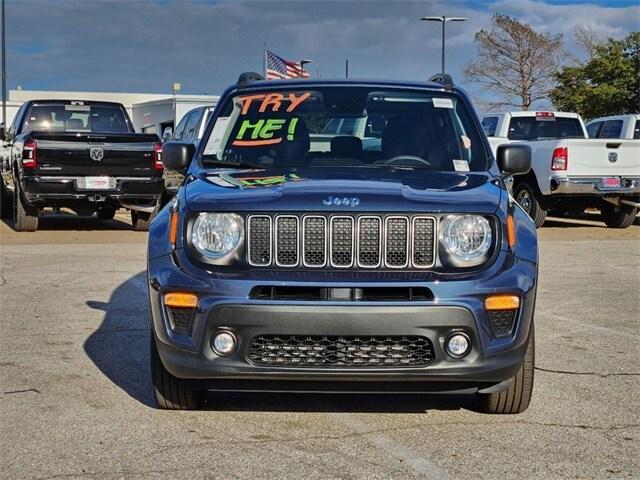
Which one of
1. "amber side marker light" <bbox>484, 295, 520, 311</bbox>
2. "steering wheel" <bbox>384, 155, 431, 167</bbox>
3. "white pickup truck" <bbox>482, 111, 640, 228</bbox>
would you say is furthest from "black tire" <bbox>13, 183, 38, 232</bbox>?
→ "amber side marker light" <bbox>484, 295, 520, 311</bbox>

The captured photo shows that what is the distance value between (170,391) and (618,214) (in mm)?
13580

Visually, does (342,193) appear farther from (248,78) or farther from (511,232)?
(248,78)

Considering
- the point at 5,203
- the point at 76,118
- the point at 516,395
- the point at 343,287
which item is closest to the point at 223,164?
the point at 343,287

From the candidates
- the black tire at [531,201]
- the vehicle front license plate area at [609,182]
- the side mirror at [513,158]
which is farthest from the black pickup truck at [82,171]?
the side mirror at [513,158]

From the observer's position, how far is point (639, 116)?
62.3 ft

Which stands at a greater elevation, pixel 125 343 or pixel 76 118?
pixel 76 118

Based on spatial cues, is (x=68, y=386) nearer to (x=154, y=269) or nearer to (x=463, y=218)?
(x=154, y=269)

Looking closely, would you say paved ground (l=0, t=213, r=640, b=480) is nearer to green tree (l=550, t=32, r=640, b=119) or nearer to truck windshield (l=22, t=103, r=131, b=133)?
truck windshield (l=22, t=103, r=131, b=133)

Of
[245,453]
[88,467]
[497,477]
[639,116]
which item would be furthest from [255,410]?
[639,116]

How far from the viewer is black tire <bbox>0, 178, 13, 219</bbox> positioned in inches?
679

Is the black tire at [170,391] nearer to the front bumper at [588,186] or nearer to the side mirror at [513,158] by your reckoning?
the side mirror at [513,158]

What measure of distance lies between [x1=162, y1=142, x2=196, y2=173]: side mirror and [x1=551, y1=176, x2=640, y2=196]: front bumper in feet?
35.8

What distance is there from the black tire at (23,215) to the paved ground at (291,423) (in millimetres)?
7115

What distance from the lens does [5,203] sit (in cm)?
1741
